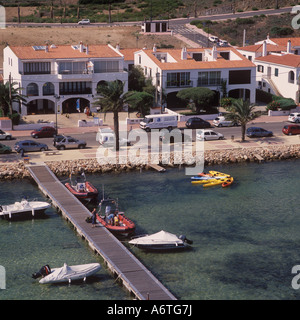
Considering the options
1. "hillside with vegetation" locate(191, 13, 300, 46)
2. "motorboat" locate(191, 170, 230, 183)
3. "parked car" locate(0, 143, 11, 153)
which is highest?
"hillside with vegetation" locate(191, 13, 300, 46)

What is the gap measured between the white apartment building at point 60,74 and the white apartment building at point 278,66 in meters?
25.0

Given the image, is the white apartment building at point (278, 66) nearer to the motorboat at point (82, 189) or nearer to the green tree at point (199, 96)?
the green tree at point (199, 96)

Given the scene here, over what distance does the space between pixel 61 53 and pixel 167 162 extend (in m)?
29.5

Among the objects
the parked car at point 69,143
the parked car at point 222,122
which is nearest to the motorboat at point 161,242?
the parked car at point 69,143

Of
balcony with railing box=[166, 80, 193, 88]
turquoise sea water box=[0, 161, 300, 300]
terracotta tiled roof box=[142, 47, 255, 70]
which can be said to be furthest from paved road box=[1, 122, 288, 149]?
terracotta tiled roof box=[142, 47, 255, 70]

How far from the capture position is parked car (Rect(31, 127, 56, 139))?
3009 inches

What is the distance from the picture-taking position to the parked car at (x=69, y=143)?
238 ft

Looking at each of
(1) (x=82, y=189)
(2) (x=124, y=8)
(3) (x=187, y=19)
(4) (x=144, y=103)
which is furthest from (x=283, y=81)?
(2) (x=124, y=8)

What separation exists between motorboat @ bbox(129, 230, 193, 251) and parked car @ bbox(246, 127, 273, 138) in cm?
3262

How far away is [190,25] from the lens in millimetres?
143750

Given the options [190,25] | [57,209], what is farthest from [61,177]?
[190,25]

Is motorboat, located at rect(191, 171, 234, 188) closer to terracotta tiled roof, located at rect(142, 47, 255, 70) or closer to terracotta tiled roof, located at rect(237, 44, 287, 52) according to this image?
terracotta tiled roof, located at rect(142, 47, 255, 70)
